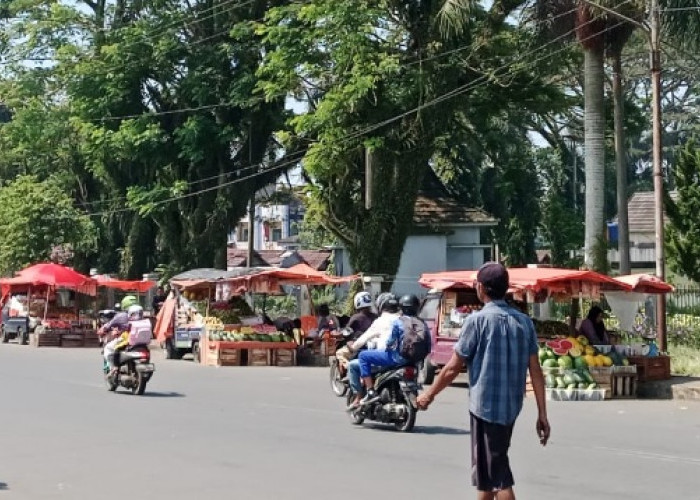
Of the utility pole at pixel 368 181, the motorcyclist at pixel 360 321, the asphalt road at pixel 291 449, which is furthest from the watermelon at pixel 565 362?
the utility pole at pixel 368 181

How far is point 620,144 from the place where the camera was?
3112 centimetres

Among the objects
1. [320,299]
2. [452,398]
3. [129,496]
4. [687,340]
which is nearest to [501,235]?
[320,299]

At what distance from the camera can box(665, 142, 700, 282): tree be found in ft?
104

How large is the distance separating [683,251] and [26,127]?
86.9 ft

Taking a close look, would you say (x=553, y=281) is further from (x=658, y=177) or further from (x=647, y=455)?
(x=647, y=455)

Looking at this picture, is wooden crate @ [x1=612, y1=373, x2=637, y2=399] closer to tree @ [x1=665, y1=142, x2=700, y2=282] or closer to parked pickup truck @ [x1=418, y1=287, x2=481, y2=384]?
parked pickup truck @ [x1=418, y1=287, x2=481, y2=384]

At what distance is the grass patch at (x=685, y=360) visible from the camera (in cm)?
2189

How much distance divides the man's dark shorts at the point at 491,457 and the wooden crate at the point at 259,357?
20.1 m

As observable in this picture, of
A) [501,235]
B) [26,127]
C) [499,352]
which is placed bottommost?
[499,352]

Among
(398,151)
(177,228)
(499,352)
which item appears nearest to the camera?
(499,352)

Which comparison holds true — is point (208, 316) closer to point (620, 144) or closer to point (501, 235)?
point (620, 144)

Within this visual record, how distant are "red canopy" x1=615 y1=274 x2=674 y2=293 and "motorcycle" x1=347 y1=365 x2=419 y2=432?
25.3 feet

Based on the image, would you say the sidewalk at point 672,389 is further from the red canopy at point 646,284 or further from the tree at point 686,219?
the tree at point 686,219

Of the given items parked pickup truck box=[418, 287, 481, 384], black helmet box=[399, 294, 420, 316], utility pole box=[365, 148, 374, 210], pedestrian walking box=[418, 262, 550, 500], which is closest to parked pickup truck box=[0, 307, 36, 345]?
utility pole box=[365, 148, 374, 210]
